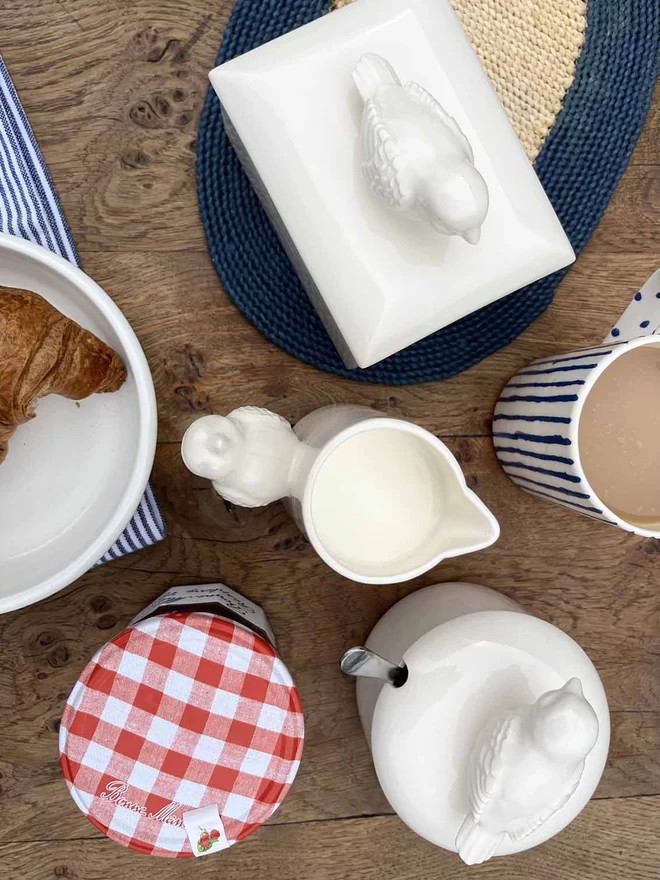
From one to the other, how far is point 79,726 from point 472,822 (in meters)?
0.30

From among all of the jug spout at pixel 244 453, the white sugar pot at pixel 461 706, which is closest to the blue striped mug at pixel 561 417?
the white sugar pot at pixel 461 706

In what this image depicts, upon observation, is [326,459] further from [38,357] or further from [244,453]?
[38,357]

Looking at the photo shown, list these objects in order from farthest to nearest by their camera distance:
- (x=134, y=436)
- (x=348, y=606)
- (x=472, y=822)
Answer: (x=348, y=606) → (x=134, y=436) → (x=472, y=822)

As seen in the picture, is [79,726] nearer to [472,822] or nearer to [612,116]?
[472,822]

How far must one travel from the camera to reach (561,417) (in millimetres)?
542

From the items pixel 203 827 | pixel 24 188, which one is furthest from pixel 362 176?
pixel 203 827

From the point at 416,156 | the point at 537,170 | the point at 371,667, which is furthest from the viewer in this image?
the point at 537,170

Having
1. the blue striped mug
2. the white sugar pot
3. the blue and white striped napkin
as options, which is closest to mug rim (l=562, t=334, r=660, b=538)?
the blue striped mug

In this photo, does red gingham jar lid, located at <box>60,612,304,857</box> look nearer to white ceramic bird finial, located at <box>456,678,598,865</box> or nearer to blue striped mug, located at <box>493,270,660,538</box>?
white ceramic bird finial, located at <box>456,678,598,865</box>

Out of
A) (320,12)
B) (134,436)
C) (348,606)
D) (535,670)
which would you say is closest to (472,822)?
(535,670)

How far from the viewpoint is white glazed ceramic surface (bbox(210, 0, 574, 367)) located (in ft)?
1.65

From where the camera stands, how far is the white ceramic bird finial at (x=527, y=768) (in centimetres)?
42

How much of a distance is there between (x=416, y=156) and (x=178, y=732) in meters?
0.46

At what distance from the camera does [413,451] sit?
0.56 meters
